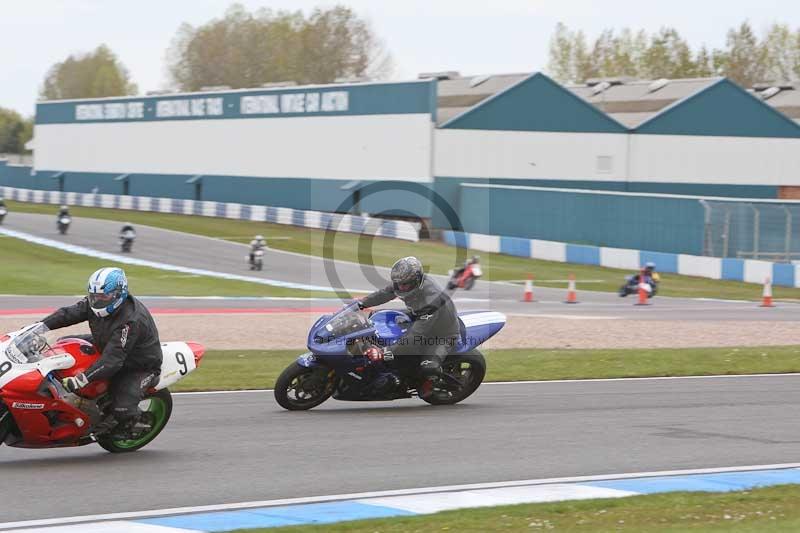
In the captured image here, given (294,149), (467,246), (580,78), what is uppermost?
(580,78)

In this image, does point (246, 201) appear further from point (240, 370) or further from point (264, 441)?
point (264, 441)

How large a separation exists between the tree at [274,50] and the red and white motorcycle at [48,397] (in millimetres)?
121351

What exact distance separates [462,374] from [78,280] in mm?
21884

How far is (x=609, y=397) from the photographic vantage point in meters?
14.1

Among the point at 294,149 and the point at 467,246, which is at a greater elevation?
the point at 294,149

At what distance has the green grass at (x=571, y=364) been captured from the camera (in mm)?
15477

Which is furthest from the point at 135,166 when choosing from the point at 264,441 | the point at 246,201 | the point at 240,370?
the point at 264,441

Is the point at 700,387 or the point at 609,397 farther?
the point at 700,387

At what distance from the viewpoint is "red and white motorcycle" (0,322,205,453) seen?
8.92 m

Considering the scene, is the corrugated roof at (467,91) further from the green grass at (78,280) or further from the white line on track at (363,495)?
the white line on track at (363,495)

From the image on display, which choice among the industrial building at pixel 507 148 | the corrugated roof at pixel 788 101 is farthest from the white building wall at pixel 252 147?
the corrugated roof at pixel 788 101

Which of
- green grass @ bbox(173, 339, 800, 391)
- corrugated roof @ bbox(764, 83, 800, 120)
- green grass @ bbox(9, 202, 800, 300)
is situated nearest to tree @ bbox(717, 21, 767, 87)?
corrugated roof @ bbox(764, 83, 800, 120)

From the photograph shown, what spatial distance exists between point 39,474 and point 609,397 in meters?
7.48

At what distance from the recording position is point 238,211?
2469 inches
